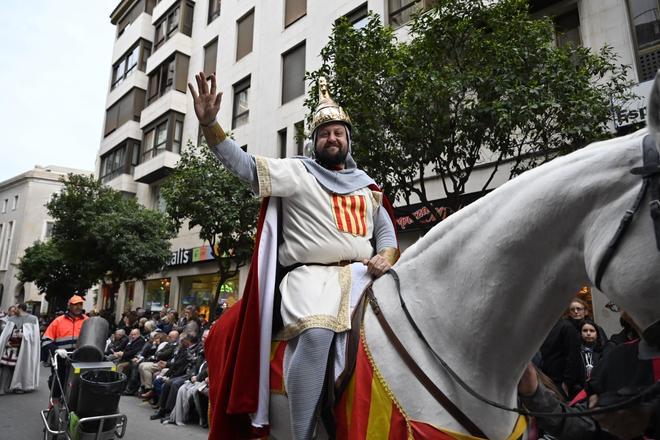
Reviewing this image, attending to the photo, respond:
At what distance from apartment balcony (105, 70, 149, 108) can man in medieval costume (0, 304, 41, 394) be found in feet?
63.2

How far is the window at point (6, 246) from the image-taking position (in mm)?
43919

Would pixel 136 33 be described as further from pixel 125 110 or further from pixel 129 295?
pixel 129 295

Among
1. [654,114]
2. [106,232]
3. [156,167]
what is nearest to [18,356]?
[106,232]

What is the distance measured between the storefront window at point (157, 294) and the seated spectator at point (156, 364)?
40.0 ft

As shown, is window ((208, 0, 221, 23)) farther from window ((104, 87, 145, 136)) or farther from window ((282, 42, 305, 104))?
window ((282, 42, 305, 104))

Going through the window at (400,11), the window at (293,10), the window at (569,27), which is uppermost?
the window at (293,10)

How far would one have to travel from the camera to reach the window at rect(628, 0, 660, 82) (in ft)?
31.1

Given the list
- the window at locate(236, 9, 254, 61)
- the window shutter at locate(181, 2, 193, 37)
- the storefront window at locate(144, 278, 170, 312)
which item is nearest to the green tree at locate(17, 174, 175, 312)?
the storefront window at locate(144, 278, 170, 312)

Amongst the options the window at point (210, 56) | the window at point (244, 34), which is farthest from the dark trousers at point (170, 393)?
the window at point (210, 56)

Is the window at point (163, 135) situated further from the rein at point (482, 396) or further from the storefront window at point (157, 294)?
the rein at point (482, 396)

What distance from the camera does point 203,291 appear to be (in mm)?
21672

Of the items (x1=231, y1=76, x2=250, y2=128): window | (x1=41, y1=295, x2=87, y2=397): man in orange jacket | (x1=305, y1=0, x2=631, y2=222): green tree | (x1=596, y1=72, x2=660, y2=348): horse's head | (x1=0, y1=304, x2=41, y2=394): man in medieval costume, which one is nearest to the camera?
(x1=596, y1=72, x2=660, y2=348): horse's head

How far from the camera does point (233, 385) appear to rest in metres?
2.38

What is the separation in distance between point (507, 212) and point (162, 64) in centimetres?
2720
